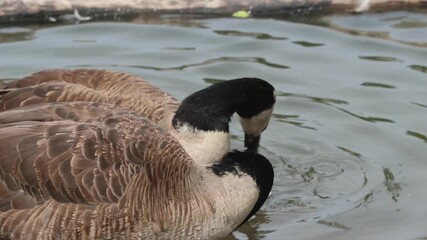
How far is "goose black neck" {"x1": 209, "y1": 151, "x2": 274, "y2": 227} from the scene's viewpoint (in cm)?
765

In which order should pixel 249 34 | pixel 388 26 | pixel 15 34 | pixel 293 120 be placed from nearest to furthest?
pixel 293 120 < pixel 15 34 < pixel 249 34 < pixel 388 26

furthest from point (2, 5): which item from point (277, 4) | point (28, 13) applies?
point (277, 4)

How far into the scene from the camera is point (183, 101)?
8297 mm

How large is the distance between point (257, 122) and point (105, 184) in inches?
76.8

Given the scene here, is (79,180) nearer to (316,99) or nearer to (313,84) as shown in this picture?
(316,99)

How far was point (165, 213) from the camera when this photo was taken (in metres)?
7.18

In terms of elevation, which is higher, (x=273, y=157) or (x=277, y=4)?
(x=277, y=4)

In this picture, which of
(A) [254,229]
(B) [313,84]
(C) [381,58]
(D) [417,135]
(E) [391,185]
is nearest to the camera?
(A) [254,229]

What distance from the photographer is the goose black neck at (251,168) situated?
7.65 metres

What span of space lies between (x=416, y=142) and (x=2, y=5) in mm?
5281

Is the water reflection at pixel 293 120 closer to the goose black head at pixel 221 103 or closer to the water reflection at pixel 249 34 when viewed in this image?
the goose black head at pixel 221 103

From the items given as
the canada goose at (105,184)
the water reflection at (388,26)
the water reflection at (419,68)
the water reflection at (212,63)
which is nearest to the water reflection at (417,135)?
the water reflection at (419,68)

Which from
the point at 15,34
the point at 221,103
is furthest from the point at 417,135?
the point at 15,34

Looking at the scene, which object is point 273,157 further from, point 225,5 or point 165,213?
point 225,5
